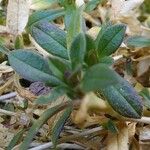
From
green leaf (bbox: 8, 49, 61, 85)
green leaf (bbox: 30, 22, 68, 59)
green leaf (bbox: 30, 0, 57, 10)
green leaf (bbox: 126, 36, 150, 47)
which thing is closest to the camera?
green leaf (bbox: 8, 49, 61, 85)

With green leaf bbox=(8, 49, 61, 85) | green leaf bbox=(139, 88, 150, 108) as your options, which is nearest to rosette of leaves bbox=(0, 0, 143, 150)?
green leaf bbox=(8, 49, 61, 85)

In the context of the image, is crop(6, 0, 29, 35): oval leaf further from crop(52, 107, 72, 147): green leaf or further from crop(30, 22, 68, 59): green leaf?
crop(52, 107, 72, 147): green leaf

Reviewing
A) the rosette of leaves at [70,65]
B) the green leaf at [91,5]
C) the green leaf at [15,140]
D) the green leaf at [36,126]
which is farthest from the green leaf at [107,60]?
the green leaf at [91,5]

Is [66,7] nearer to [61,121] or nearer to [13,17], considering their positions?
[13,17]

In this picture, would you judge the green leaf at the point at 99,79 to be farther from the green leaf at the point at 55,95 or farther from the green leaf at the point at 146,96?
the green leaf at the point at 146,96

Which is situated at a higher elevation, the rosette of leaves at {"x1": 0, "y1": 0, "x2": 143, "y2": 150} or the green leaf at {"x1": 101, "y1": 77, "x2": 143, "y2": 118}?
the rosette of leaves at {"x1": 0, "y1": 0, "x2": 143, "y2": 150}

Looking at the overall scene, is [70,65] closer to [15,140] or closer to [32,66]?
[32,66]
